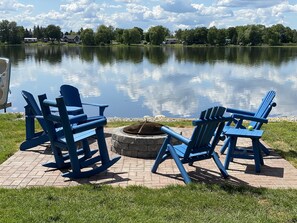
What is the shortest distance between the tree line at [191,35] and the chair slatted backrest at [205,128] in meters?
98.9

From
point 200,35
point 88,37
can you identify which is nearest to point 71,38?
point 88,37

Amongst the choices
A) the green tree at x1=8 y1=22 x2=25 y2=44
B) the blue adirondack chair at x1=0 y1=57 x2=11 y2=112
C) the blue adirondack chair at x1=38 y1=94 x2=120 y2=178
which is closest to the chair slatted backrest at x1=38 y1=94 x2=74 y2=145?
the blue adirondack chair at x1=38 y1=94 x2=120 y2=178

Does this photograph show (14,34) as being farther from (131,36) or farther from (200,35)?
(200,35)

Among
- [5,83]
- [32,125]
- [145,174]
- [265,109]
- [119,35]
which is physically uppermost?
[119,35]

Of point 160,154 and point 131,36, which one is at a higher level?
point 131,36

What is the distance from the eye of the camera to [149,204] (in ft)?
13.4

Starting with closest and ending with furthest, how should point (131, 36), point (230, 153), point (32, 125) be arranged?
point (230, 153)
point (32, 125)
point (131, 36)

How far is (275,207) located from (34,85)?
61.0ft

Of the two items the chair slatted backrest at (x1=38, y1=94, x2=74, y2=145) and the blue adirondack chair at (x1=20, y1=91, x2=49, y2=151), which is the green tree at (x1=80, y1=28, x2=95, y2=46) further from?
the chair slatted backrest at (x1=38, y1=94, x2=74, y2=145)

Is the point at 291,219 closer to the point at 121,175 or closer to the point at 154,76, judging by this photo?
the point at 121,175

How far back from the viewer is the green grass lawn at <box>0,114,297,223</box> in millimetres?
3719

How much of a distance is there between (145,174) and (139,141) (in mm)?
947

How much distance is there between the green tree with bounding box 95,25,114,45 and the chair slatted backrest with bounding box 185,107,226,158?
3977 inches

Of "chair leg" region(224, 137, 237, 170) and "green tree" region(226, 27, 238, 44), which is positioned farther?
"green tree" region(226, 27, 238, 44)
